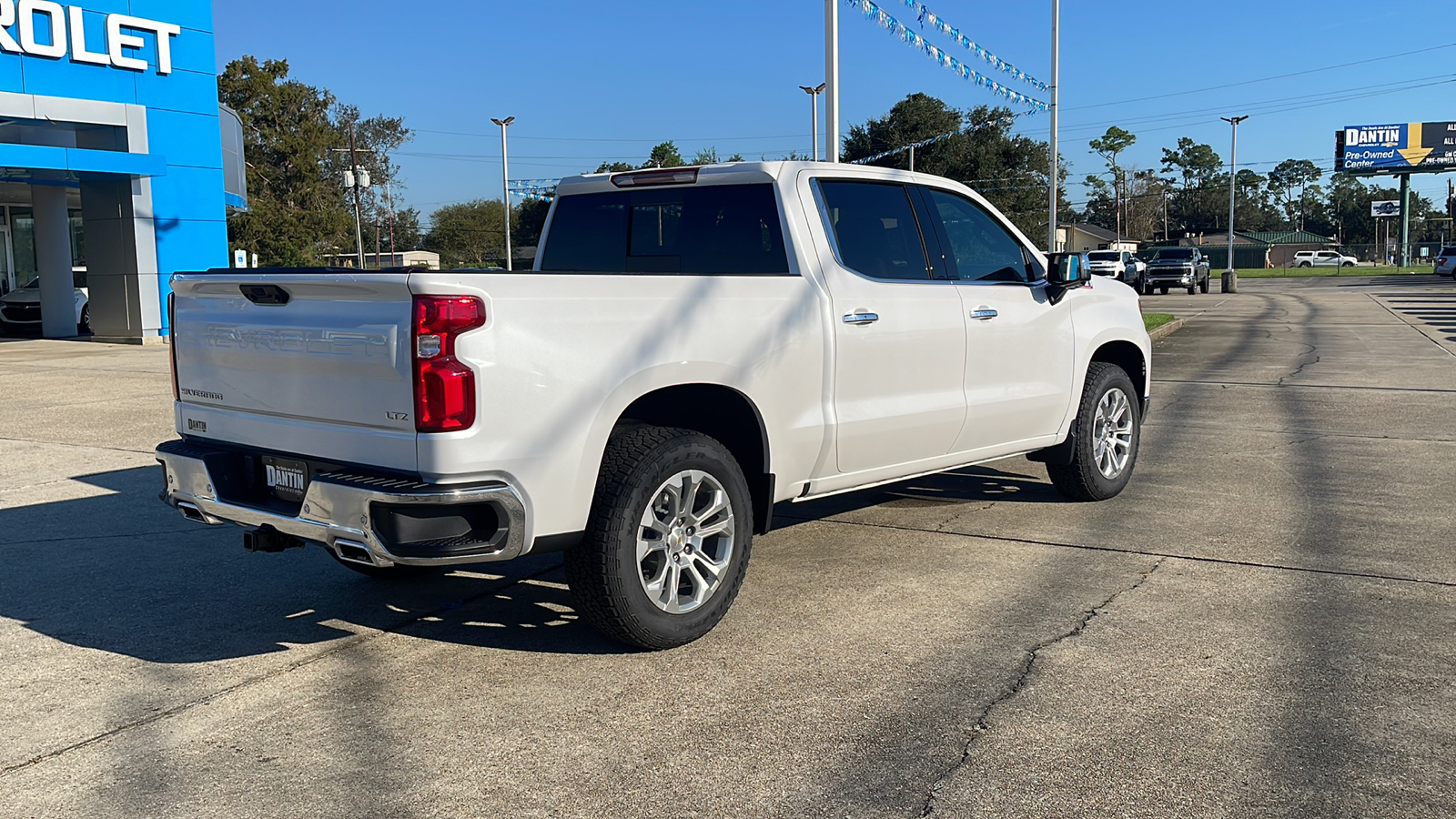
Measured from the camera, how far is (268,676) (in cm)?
460

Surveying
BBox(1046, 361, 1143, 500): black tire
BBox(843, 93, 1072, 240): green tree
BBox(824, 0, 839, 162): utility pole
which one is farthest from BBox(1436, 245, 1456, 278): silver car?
BBox(1046, 361, 1143, 500): black tire

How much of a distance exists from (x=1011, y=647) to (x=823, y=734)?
1.14m

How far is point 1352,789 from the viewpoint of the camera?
348 centimetres

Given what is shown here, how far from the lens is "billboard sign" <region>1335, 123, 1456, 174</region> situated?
284ft

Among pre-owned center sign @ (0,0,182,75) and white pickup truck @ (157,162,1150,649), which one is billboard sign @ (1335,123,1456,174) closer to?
pre-owned center sign @ (0,0,182,75)

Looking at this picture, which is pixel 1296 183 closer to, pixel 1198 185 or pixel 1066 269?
pixel 1198 185

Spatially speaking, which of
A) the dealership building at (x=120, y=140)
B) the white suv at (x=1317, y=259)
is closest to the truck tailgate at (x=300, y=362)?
the dealership building at (x=120, y=140)

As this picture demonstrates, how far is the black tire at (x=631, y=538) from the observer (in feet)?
14.8

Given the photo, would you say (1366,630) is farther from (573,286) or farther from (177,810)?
(177,810)

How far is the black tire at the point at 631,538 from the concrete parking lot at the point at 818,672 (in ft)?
0.49

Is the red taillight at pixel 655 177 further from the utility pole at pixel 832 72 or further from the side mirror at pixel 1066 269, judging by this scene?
the utility pole at pixel 832 72

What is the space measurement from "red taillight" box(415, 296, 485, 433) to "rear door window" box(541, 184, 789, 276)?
6.33 feet

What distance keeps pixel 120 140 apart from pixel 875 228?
68.3 ft

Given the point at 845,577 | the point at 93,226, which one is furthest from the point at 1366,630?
the point at 93,226
